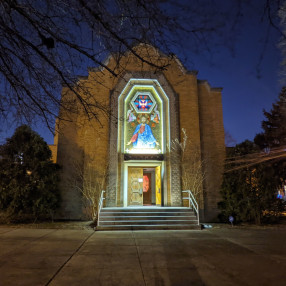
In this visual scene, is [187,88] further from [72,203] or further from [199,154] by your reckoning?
[72,203]

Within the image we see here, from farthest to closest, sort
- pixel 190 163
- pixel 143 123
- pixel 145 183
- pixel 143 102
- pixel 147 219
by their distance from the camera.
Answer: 1. pixel 145 183
2. pixel 143 102
3. pixel 143 123
4. pixel 190 163
5. pixel 147 219

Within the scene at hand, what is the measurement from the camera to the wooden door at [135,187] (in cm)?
1354

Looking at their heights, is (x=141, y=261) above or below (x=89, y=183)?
below

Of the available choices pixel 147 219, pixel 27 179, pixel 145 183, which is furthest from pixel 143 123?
pixel 27 179

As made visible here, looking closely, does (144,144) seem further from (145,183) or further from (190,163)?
(145,183)

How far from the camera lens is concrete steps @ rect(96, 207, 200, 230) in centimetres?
930

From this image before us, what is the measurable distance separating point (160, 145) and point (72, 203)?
19.0ft

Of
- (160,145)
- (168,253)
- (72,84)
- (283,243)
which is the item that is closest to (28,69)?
(72,84)

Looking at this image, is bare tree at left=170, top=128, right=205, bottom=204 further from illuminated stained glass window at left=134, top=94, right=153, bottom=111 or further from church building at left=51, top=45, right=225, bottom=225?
illuminated stained glass window at left=134, top=94, right=153, bottom=111

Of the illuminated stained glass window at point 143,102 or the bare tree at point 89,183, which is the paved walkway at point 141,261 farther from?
the illuminated stained glass window at point 143,102

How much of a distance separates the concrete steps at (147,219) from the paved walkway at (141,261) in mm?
2266

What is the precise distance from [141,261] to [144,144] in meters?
8.86

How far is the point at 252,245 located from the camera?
6.30m

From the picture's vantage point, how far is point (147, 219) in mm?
9906
